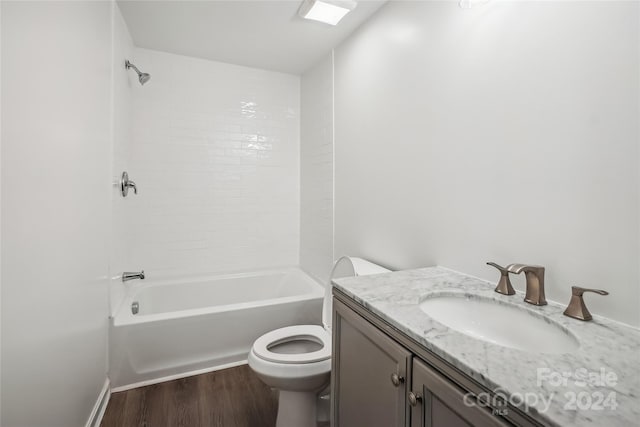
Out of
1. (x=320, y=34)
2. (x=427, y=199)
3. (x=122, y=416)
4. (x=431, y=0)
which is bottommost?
(x=122, y=416)

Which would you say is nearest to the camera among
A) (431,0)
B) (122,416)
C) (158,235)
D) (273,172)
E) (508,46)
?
(508,46)

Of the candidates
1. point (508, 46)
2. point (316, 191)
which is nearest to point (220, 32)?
point (316, 191)

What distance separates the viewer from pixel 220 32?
7.16 feet

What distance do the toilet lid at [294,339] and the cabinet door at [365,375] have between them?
34cm

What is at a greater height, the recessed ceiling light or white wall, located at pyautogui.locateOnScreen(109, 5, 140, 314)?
the recessed ceiling light

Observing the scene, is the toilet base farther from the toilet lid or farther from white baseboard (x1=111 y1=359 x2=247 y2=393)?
white baseboard (x1=111 y1=359 x2=247 y2=393)

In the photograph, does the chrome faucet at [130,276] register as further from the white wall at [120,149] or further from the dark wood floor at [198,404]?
the dark wood floor at [198,404]

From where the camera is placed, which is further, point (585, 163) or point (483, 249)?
point (483, 249)

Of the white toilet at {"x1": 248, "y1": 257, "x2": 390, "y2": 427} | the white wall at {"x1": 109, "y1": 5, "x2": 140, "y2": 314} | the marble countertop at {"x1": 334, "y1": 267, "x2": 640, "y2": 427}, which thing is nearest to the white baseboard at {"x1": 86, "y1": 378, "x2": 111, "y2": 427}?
the white wall at {"x1": 109, "y1": 5, "x2": 140, "y2": 314}

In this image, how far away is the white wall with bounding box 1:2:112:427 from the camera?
0.86 m

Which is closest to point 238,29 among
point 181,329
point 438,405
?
point 181,329

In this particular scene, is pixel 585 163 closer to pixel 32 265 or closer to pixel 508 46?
pixel 508 46

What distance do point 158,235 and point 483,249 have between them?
98.8 inches

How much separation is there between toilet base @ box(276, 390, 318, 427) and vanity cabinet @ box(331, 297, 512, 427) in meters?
0.41
